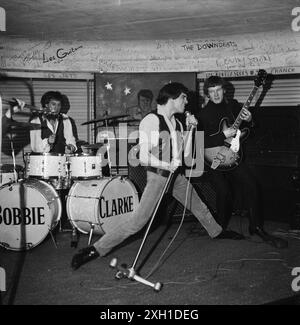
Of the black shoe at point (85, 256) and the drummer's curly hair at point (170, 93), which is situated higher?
the drummer's curly hair at point (170, 93)

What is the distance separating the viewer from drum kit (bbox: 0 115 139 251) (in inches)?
224

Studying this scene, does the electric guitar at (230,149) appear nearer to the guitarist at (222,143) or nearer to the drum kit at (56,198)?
the guitarist at (222,143)

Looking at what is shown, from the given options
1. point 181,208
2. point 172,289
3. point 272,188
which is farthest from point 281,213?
point 172,289

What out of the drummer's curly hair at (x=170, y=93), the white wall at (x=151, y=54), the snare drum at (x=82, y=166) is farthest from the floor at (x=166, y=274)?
the white wall at (x=151, y=54)

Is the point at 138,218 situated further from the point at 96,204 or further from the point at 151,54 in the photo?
the point at 151,54

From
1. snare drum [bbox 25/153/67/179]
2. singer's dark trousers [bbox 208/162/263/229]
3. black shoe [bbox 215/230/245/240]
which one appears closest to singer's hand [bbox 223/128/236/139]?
singer's dark trousers [bbox 208/162/263/229]

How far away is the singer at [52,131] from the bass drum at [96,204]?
3.15 ft

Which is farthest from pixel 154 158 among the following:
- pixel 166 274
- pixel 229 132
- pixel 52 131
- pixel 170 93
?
pixel 52 131

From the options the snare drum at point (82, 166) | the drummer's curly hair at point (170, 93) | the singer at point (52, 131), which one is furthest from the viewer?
the singer at point (52, 131)

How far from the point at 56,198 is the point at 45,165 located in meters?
0.49

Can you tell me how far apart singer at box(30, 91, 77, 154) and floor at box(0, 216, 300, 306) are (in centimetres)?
146

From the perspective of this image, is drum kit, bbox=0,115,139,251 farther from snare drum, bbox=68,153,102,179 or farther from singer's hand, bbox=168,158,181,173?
singer's hand, bbox=168,158,181,173

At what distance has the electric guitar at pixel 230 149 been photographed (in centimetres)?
605
